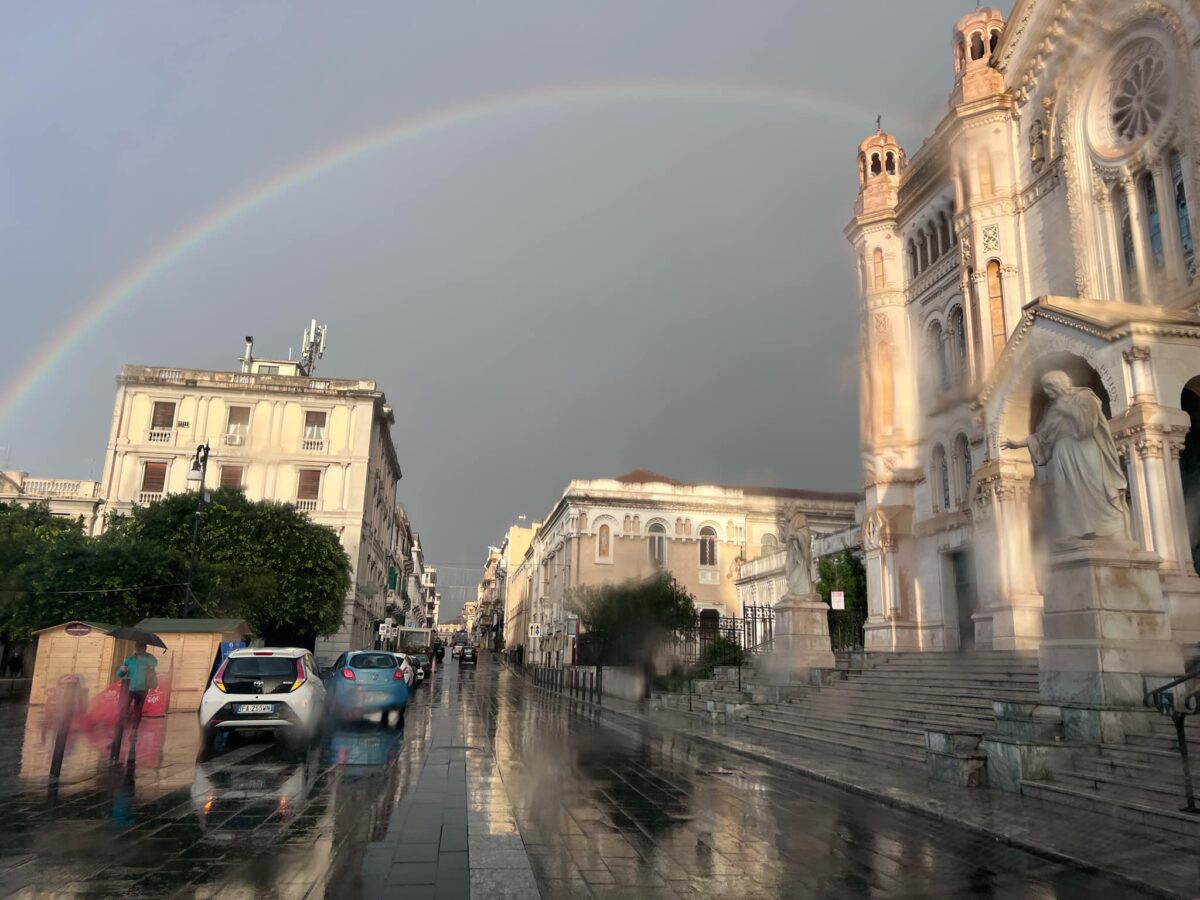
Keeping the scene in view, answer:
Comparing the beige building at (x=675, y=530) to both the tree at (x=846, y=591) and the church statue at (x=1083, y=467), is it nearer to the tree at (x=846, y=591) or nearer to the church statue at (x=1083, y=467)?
the tree at (x=846, y=591)

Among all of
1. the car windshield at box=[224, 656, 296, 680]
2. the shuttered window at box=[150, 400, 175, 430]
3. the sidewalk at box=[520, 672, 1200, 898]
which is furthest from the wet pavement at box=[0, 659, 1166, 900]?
the shuttered window at box=[150, 400, 175, 430]

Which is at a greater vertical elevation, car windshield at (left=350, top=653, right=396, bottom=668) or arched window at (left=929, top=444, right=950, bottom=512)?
arched window at (left=929, top=444, right=950, bottom=512)

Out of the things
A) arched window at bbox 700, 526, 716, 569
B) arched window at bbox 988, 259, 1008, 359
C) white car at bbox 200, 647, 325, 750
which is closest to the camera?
white car at bbox 200, 647, 325, 750

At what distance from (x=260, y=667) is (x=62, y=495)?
128 feet

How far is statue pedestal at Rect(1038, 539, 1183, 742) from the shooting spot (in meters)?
9.65

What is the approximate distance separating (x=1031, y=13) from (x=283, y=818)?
26450 millimetres

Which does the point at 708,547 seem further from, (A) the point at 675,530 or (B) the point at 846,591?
(B) the point at 846,591

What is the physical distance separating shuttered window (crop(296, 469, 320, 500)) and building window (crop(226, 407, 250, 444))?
13.3ft

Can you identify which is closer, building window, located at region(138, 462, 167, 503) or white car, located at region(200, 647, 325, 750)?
white car, located at region(200, 647, 325, 750)

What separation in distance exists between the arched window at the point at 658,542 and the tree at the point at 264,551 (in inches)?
1003

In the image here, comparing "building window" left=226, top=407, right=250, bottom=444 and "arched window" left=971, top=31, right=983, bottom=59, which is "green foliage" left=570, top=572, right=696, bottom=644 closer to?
"arched window" left=971, top=31, right=983, bottom=59

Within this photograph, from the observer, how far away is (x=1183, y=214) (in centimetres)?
1745

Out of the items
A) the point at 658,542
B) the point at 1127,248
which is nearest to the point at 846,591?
the point at 1127,248

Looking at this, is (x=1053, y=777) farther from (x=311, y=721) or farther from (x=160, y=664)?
(x=160, y=664)
